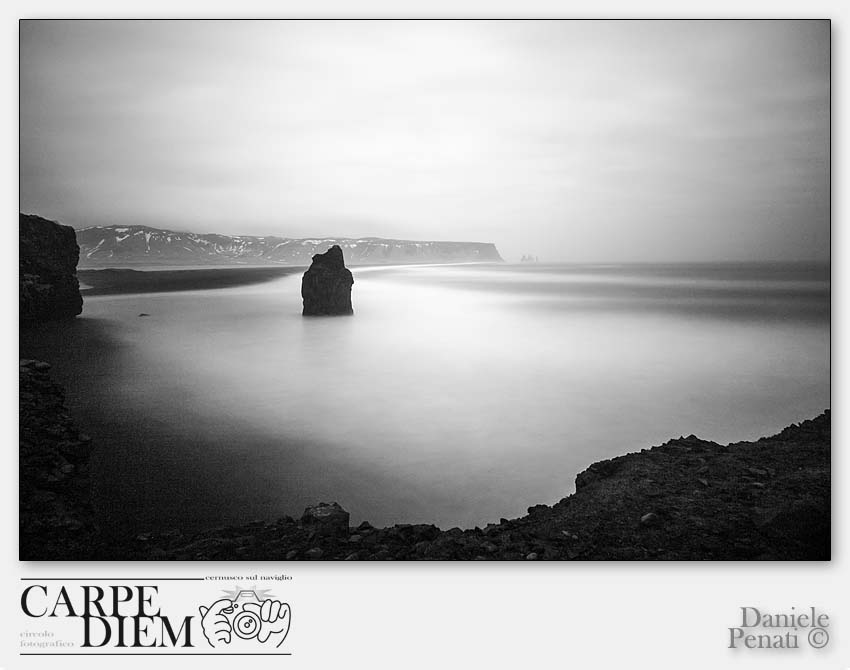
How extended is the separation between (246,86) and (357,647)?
106 inches

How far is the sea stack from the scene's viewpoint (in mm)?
2760

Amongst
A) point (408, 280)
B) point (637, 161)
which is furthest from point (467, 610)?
point (637, 161)

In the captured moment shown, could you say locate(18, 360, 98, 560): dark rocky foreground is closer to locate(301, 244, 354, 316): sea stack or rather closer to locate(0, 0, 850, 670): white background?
locate(0, 0, 850, 670): white background

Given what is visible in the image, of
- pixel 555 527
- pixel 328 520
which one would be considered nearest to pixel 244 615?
pixel 328 520

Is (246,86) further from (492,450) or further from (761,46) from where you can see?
(761,46)

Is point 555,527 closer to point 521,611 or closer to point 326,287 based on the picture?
point 521,611

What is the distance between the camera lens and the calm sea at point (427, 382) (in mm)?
2359

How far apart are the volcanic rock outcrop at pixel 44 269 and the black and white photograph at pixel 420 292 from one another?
0.01 metres

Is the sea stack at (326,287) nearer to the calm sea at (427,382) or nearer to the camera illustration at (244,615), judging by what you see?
the calm sea at (427,382)

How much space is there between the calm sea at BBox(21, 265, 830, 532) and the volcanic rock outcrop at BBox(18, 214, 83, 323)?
0.37ft

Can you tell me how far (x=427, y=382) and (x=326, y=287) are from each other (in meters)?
0.73

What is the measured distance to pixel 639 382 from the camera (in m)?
2.63

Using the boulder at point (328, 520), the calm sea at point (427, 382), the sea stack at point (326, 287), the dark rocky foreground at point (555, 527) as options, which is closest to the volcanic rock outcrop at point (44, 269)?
the calm sea at point (427, 382)

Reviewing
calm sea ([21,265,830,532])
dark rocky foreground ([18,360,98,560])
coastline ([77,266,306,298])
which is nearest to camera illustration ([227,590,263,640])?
calm sea ([21,265,830,532])
